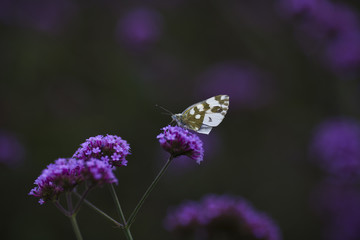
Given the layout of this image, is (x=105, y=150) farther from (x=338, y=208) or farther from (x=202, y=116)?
(x=338, y=208)

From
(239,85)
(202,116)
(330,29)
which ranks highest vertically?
(330,29)

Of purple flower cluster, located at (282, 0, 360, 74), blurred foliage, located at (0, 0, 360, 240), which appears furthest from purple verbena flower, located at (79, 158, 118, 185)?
purple flower cluster, located at (282, 0, 360, 74)

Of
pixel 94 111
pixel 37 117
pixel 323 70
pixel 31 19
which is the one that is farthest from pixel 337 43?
pixel 31 19

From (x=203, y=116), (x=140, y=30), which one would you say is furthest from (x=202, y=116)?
(x=140, y=30)

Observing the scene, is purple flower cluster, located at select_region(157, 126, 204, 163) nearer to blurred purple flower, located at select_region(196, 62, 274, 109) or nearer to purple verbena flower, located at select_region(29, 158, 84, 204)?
purple verbena flower, located at select_region(29, 158, 84, 204)

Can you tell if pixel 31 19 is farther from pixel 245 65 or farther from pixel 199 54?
pixel 245 65

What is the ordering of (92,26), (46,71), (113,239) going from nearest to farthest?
(113,239) < (46,71) < (92,26)
